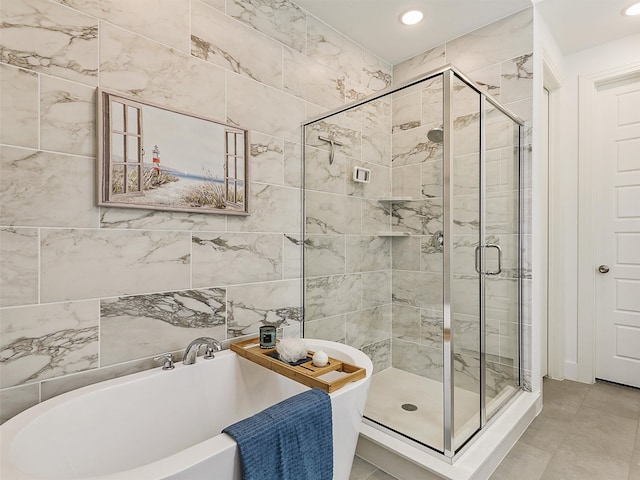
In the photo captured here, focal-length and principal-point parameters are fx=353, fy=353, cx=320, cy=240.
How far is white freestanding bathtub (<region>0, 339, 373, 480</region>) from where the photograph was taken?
0.99 metres

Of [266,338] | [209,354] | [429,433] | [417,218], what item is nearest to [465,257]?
[417,218]

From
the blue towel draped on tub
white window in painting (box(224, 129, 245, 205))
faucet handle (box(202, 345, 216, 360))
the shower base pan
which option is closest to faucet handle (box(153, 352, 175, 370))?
faucet handle (box(202, 345, 216, 360))

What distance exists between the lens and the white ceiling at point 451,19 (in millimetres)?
2311

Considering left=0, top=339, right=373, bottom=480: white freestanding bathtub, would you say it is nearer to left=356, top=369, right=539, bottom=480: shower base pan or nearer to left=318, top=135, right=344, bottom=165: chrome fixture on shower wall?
left=356, top=369, right=539, bottom=480: shower base pan

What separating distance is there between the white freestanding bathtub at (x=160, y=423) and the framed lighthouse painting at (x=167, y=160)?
0.78m

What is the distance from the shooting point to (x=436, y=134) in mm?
1977

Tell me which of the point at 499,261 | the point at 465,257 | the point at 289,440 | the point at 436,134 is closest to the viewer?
the point at 289,440

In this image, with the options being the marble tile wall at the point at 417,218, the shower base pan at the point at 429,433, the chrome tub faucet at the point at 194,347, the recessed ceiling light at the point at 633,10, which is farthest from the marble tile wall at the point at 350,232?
the recessed ceiling light at the point at 633,10

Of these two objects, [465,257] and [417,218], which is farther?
[417,218]

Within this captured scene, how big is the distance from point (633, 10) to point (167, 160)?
3.12 meters

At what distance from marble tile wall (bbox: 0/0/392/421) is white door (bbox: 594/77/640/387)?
180cm

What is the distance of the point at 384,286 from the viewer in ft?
8.54

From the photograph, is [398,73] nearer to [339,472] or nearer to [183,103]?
[183,103]

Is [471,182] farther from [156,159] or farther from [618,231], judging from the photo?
[618,231]
